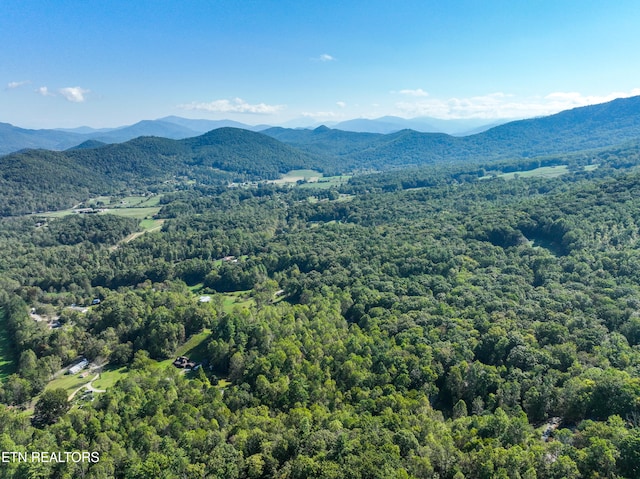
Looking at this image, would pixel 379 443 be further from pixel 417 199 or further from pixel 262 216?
pixel 417 199

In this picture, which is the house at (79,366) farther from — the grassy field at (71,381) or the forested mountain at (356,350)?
the forested mountain at (356,350)

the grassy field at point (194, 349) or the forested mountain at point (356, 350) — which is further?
the grassy field at point (194, 349)

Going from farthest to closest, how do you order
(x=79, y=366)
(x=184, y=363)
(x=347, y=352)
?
(x=79, y=366) → (x=184, y=363) → (x=347, y=352)

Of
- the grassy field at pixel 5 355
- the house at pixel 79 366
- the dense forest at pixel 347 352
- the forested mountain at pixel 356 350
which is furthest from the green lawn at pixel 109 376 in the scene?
the grassy field at pixel 5 355

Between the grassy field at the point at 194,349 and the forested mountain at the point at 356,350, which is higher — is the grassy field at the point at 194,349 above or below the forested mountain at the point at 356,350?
below

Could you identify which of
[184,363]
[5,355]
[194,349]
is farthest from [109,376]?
[5,355]

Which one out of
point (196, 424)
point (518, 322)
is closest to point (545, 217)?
point (518, 322)

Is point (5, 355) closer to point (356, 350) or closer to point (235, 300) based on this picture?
point (235, 300)

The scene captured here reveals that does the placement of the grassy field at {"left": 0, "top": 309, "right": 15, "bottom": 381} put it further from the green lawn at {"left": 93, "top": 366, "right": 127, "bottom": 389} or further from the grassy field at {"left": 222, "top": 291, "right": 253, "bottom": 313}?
the grassy field at {"left": 222, "top": 291, "right": 253, "bottom": 313}
